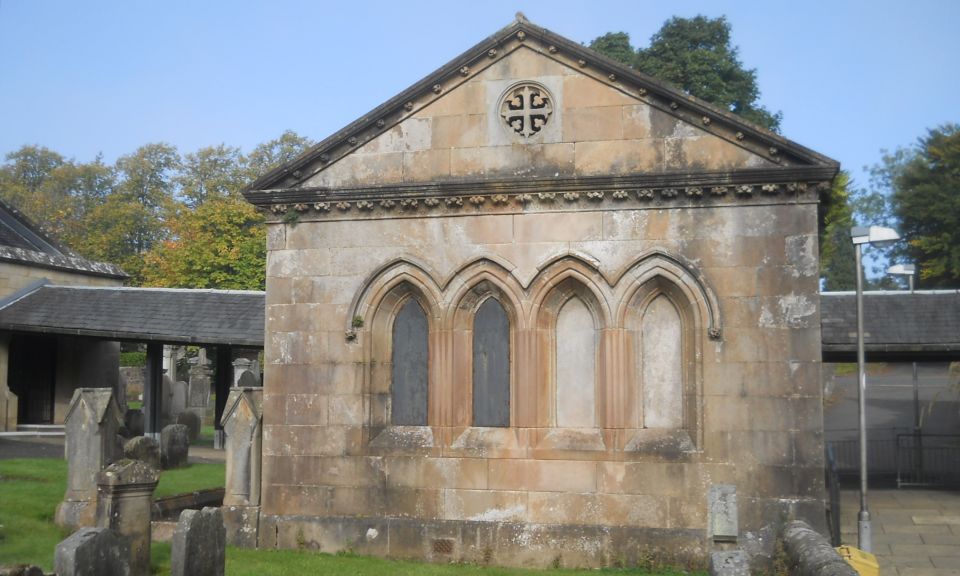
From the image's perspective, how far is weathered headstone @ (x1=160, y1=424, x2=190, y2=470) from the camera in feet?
78.6

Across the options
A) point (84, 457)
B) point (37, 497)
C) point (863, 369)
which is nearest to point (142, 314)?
point (37, 497)

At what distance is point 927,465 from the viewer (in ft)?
93.5

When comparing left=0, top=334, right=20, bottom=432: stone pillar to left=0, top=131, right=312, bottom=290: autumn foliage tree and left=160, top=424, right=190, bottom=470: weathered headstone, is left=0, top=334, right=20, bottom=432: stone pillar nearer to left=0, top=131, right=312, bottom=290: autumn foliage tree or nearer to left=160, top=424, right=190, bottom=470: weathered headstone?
left=160, top=424, right=190, bottom=470: weathered headstone

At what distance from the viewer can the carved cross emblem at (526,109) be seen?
1547 centimetres

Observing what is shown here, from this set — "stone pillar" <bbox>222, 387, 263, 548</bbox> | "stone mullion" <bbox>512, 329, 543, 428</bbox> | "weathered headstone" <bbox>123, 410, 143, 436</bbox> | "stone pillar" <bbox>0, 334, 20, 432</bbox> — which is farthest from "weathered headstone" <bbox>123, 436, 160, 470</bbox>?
"stone pillar" <bbox>0, 334, 20, 432</bbox>

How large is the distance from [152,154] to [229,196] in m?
13.5

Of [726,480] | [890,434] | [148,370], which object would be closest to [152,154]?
[148,370]

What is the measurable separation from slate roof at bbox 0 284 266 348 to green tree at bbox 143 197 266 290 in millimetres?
22192

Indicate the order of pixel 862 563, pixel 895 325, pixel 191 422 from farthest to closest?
pixel 191 422, pixel 895 325, pixel 862 563

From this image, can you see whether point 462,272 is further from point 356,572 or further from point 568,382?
point 356,572

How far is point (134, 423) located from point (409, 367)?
15.8 m

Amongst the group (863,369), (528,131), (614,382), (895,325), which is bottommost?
(614,382)

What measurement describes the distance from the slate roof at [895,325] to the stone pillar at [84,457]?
41.3 feet

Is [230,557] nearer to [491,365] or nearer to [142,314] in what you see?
[491,365]
